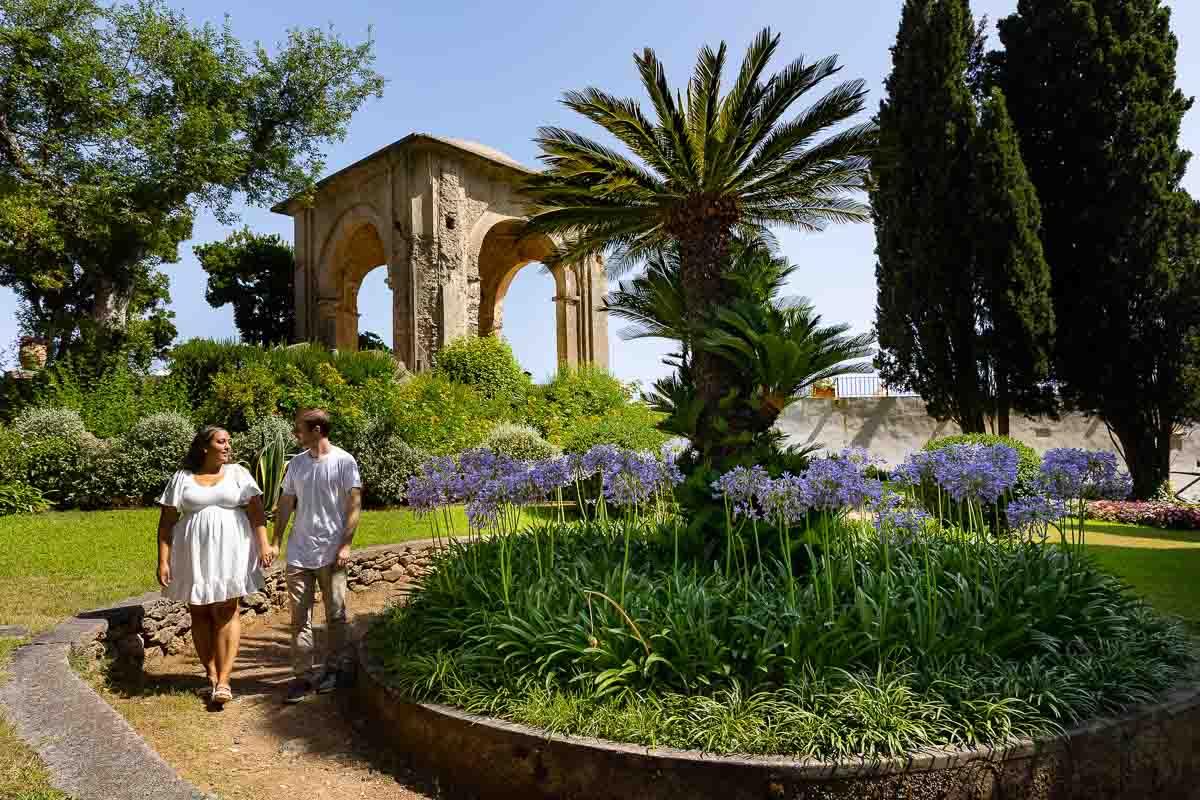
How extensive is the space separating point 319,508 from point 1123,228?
1885 centimetres

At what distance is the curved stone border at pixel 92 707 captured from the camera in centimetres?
298

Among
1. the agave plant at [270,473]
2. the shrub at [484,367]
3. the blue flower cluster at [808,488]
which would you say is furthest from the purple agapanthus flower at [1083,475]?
the shrub at [484,367]

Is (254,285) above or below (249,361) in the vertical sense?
above

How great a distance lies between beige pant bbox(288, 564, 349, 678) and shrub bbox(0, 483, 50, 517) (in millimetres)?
8727

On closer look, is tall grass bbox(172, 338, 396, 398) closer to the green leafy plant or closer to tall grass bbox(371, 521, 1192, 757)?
the green leafy plant

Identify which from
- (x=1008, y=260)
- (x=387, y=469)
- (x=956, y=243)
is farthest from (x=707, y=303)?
(x=956, y=243)

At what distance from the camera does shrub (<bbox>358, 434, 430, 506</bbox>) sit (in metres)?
12.0

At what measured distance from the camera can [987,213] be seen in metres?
16.9

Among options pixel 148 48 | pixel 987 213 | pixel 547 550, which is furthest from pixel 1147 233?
pixel 148 48

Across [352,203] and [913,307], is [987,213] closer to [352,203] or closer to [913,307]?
[913,307]

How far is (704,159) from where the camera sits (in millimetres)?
6590

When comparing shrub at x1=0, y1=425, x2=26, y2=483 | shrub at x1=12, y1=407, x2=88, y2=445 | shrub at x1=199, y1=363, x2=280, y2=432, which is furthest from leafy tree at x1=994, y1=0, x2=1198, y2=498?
shrub at x1=0, y1=425, x2=26, y2=483

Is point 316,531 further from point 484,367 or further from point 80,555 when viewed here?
point 484,367

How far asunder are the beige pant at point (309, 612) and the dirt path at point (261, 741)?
25 cm
